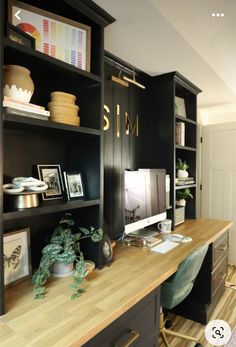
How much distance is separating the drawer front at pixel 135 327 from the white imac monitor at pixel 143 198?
0.56 metres

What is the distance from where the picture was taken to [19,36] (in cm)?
101

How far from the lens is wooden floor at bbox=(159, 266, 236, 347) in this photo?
1827 millimetres

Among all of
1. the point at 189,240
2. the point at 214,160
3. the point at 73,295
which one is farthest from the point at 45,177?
the point at 214,160

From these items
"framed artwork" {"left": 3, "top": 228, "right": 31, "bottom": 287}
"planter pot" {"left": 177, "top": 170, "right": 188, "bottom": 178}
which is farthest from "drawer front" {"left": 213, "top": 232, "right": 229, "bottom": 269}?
"framed artwork" {"left": 3, "top": 228, "right": 31, "bottom": 287}

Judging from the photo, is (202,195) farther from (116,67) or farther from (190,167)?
(116,67)

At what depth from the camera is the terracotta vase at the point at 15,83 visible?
102cm

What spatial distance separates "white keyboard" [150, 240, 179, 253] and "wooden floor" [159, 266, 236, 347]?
2.48ft

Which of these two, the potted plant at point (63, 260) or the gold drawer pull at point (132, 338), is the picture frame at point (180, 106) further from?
the gold drawer pull at point (132, 338)

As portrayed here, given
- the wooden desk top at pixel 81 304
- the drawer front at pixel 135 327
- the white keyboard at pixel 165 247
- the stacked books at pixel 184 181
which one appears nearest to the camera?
the wooden desk top at pixel 81 304

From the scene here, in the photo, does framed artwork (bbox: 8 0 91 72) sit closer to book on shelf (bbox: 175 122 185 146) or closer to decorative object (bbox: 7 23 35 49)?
decorative object (bbox: 7 23 35 49)

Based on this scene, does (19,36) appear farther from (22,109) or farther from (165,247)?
(165,247)

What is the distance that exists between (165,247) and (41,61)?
4.68 feet

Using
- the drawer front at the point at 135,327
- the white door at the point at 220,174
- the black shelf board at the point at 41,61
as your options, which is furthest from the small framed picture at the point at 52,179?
the white door at the point at 220,174

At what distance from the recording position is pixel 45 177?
4.41ft
